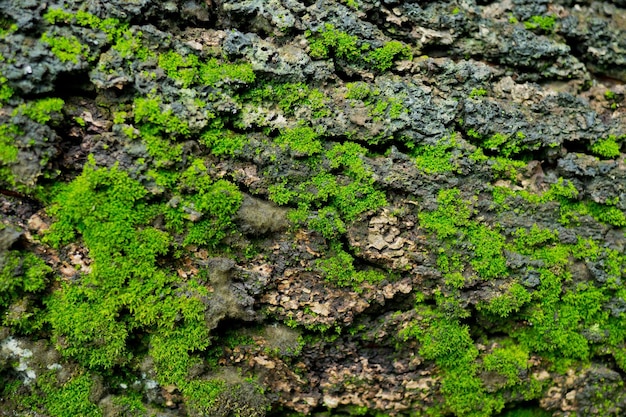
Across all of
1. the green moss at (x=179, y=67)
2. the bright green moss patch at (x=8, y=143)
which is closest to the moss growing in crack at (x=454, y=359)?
the green moss at (x=179, y=67)

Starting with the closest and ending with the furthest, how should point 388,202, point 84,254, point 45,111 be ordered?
point 45,111 < point 84,254 < point 388,202

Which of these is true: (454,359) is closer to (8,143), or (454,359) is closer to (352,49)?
(352,49)

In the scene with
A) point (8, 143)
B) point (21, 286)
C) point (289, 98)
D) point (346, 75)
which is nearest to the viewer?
point (8, 143)

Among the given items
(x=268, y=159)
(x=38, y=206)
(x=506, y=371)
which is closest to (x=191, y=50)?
(x=268, y=159)

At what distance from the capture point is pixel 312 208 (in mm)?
4168

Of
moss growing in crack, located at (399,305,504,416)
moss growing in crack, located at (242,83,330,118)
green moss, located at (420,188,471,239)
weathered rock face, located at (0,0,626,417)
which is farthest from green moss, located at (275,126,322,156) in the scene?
moss growing in crack, located at (399,305,504,416)

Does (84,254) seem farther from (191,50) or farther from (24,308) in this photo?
(191,50)

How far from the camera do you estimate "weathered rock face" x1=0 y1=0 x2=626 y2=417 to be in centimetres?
379

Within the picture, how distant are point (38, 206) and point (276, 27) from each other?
2444mm

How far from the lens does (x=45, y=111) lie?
3.64 m

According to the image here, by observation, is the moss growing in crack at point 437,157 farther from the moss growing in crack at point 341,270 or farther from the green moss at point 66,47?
the green moss at point 66,47

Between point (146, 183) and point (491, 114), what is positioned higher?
point (491, 114)

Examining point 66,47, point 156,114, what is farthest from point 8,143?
point 156,114

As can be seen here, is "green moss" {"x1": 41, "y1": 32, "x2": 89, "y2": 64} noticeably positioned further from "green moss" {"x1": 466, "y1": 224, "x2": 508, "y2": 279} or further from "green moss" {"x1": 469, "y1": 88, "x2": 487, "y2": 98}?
"green moss" {"x1": 466, "y1": 224, "x2": 508, "y2": 279}
